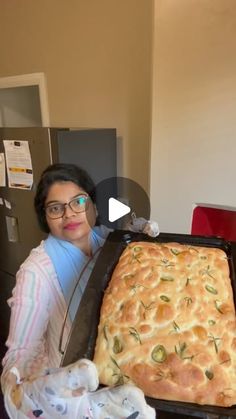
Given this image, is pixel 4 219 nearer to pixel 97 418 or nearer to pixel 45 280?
pixel 45 280

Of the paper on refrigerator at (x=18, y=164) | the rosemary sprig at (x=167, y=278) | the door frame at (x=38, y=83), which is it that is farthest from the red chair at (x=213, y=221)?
the door frame at (x=38, y=83)

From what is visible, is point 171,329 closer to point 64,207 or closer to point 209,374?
point 209,374

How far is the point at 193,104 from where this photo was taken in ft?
3.52

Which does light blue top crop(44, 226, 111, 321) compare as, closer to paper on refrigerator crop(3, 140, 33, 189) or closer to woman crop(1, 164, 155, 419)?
woman crop(1, 164, 155, 419)

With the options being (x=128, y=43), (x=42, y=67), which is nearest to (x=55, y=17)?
(x=42, y=67)

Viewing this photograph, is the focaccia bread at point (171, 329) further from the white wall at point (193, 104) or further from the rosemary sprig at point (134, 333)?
the white wall at point (193, 104)

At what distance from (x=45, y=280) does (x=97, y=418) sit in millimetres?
393

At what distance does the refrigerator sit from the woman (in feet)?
2.08

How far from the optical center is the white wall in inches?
39.0

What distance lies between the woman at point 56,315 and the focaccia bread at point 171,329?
0.20ft

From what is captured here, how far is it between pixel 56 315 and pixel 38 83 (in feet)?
6.06

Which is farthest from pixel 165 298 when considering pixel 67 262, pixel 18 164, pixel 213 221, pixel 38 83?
pixel 38 83

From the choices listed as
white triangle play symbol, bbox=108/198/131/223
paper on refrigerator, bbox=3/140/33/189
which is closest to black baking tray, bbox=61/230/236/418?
white triangle play symbol, bbox=108/198/131/223

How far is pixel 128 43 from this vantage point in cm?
159
